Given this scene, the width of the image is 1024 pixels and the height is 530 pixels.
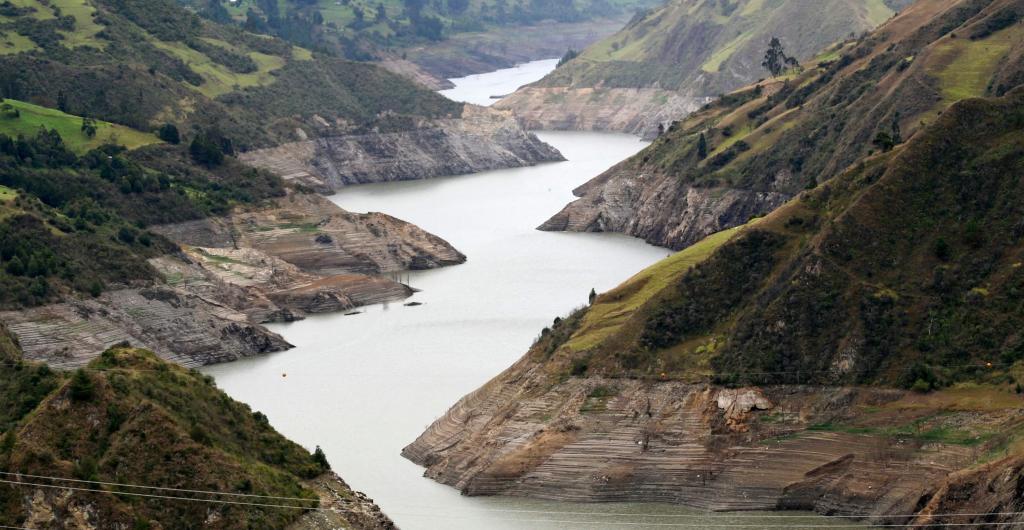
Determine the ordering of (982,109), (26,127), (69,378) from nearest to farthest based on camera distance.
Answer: (69,378) → (982,109) → (26,127)

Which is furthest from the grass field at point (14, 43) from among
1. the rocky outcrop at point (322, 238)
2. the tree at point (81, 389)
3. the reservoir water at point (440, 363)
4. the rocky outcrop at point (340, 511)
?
the tree at point (81, 389)

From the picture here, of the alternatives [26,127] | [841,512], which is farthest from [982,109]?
[26,127]

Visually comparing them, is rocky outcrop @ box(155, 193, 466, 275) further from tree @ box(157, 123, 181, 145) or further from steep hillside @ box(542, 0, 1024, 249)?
steep hillside @ box(542, 0, 1024, 249)

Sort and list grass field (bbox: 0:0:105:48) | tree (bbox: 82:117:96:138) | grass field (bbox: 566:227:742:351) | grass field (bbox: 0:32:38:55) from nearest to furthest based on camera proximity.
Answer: grass field (bbox: 566:227:742:351), tree (bbox: 82:117:96:138), grass field (bbox: 0:32:38:55), grass field (bbox: 0:0:105:48)

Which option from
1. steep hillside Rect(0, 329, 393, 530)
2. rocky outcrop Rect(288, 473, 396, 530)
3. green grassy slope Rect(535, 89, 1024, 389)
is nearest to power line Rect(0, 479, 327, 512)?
steep hillside Rect(0, 329, 393, 530)

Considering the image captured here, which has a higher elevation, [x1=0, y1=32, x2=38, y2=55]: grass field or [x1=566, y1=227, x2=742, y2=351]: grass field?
[x1=566, y1=227, x2=742, y2=351]: grass field

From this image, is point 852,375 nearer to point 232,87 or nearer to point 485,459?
point 485,459
